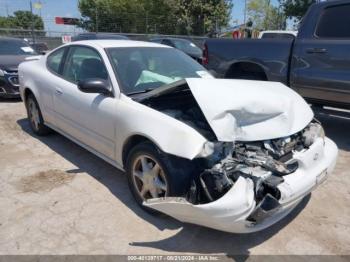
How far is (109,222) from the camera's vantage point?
325 cm

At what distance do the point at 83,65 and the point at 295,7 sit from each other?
2868 cm

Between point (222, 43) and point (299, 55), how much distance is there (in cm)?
143

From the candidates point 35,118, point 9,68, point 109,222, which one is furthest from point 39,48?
point 109,222

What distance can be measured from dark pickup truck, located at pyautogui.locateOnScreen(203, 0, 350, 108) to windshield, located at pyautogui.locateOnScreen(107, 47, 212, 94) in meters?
1.72

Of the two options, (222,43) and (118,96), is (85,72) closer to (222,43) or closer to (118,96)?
(118,96)

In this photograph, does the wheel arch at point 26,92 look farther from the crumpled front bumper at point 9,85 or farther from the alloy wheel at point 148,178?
the alloy wheel at point 148,178

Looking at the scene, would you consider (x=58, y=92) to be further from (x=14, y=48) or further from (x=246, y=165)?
(x=14, y=48)

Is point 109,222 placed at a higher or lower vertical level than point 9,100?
lower

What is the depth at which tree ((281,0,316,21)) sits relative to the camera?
28572 mm

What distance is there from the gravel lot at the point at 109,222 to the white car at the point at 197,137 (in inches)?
11.3

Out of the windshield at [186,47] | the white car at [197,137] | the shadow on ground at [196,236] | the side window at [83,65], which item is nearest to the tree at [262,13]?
the windshield at [186,47]

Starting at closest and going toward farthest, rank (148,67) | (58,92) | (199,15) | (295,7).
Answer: (148,67) → (58,92) → (295,7) → (199,15)

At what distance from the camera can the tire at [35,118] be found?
17.7 feet

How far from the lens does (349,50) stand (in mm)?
4961
